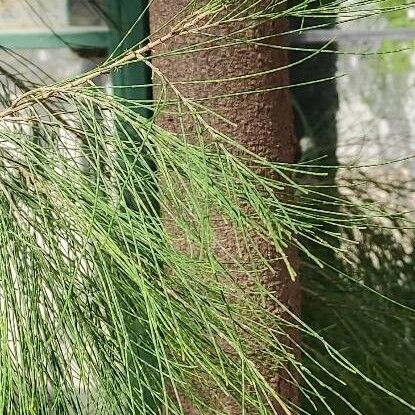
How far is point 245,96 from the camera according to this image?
0.93 m

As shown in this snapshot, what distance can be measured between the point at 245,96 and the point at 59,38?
406mm

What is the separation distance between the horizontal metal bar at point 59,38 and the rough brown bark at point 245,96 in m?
0.28

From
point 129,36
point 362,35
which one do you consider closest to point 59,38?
point 129,36

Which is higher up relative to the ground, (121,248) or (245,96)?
(245,96)

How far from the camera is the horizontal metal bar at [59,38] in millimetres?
1227

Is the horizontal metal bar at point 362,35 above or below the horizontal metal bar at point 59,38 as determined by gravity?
below

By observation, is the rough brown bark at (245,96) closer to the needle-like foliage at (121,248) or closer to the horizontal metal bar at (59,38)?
the needle-like foliage at (121,248)

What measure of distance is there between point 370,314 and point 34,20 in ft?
2.03

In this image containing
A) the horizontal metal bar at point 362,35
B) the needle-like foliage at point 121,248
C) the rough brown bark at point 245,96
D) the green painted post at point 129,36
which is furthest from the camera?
the horizontal metal bar at point 362,35

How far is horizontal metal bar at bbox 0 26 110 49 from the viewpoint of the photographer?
1.23m

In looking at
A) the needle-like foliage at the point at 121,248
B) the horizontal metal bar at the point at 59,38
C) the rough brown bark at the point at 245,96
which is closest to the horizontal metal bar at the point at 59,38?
the horizontal metal bar at the point at 59,38

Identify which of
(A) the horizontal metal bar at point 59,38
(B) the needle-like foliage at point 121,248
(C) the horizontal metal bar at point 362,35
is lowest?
(B) the needle-like foliage at point 121,248

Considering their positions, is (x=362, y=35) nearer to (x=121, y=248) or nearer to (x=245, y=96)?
(x=245, y=96)

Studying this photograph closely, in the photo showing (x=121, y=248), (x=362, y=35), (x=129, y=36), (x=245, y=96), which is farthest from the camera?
(x=362, y=35)
